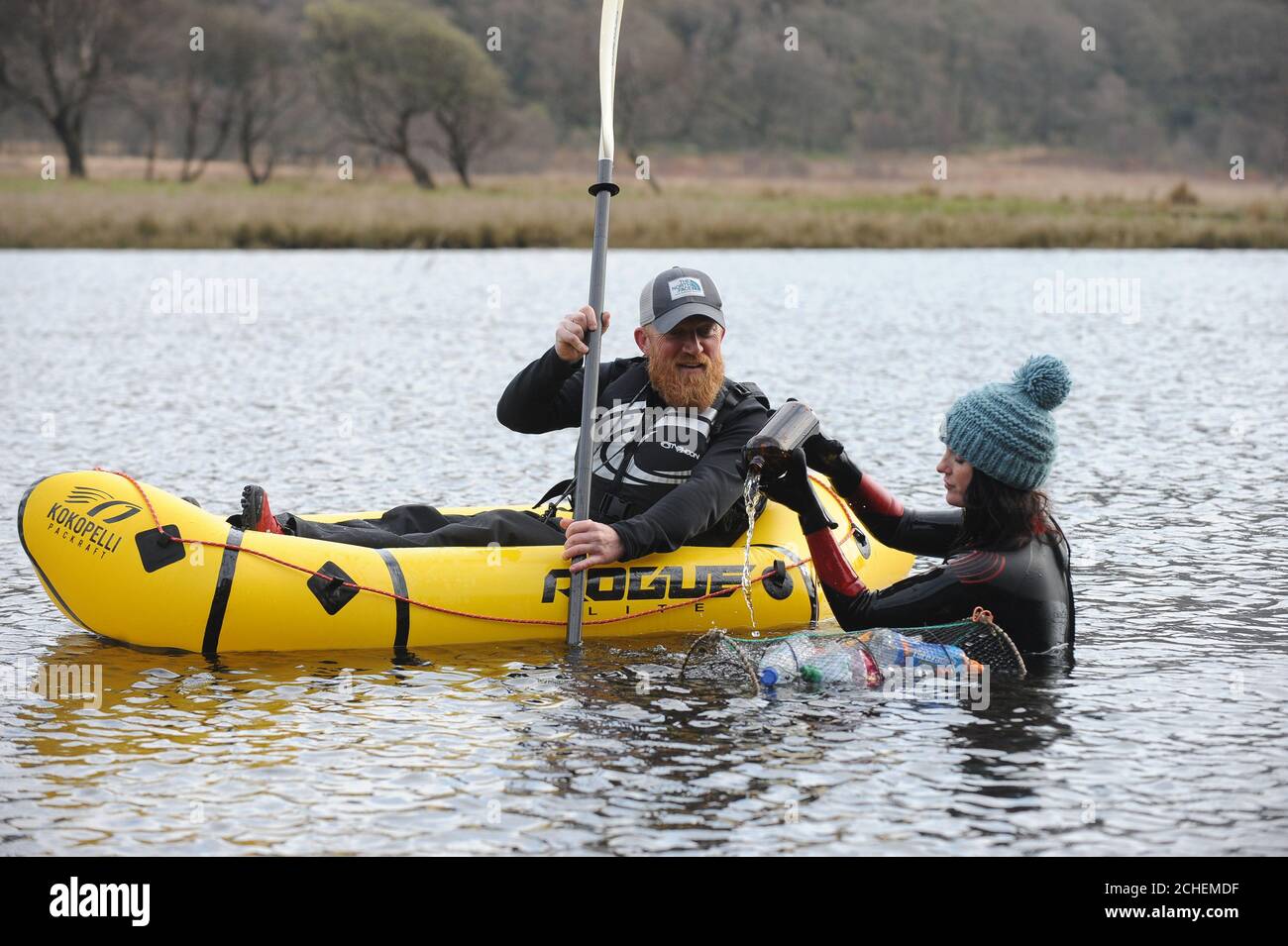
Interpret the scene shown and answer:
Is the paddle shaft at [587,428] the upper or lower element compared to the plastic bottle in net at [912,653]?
upper

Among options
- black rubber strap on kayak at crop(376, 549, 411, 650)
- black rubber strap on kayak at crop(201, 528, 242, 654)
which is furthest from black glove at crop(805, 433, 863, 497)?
black rubber strap on kayak at crop(201, 528, 242, 654)

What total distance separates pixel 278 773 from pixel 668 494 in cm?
213

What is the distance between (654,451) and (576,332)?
602mm

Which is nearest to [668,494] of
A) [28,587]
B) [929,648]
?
[929,648]

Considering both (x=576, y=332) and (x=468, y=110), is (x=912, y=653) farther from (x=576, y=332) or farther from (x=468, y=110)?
(x=468, y=110)

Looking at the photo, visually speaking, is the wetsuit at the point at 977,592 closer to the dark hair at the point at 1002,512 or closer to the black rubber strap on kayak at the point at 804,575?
the dark hair at the point at 1002,512

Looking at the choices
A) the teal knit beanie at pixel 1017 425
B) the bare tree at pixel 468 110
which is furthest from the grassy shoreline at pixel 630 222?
the teal knit beanie at pixel 1017 425

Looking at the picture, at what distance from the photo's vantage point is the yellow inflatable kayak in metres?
6.90

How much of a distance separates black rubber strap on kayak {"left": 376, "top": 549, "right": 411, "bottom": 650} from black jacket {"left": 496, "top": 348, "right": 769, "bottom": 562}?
85 cm

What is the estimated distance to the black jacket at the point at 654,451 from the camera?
6.98 meters

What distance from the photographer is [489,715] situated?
20.6ft

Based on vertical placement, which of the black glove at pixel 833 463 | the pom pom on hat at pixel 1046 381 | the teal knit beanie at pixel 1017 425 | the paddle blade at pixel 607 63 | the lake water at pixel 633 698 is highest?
the paddle blade at pixel 607 63
